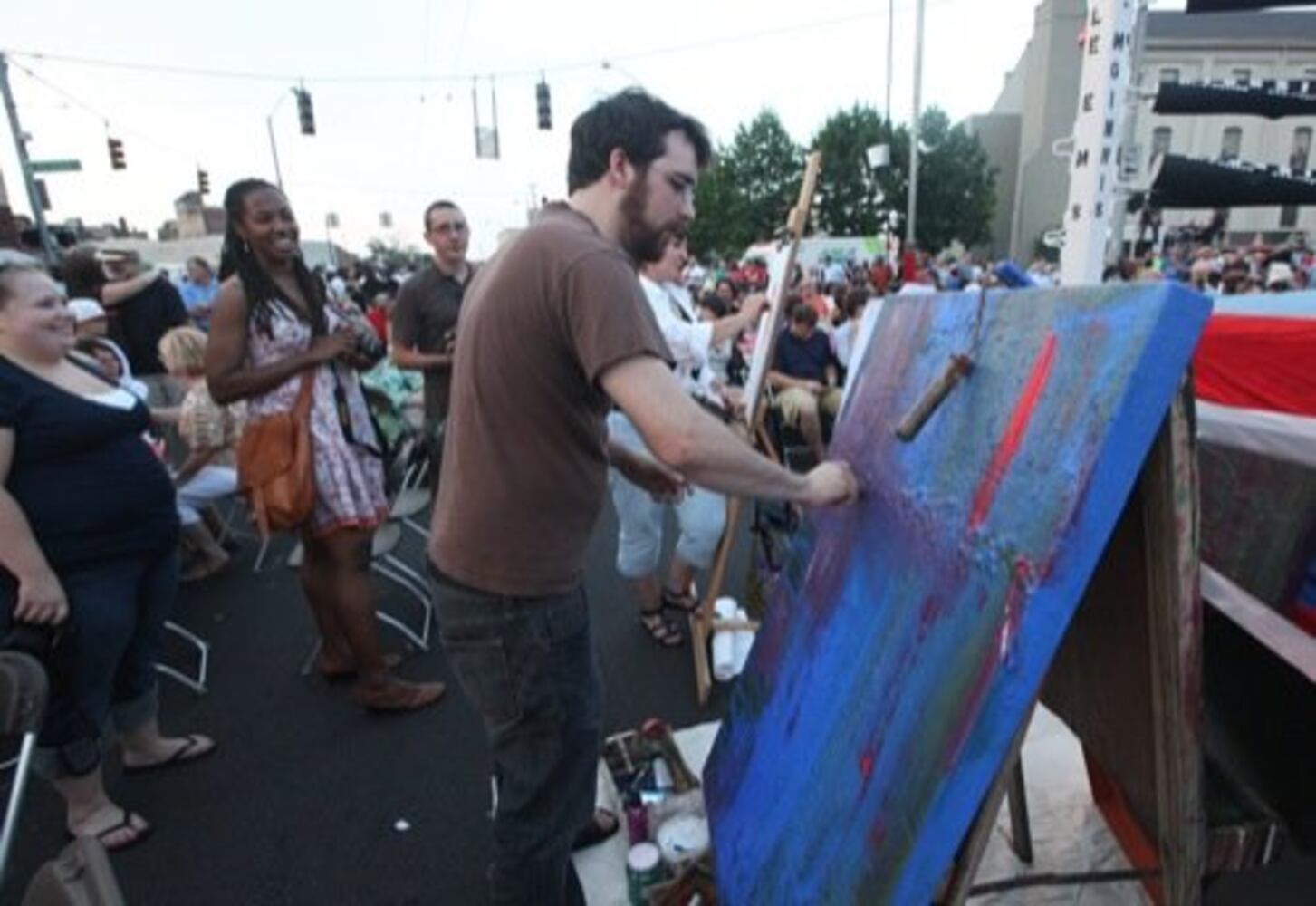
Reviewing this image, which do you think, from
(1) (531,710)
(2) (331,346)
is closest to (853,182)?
(2) (331,346)

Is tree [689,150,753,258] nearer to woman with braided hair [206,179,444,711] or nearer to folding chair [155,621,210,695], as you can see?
folding chair [155,621,210,695]

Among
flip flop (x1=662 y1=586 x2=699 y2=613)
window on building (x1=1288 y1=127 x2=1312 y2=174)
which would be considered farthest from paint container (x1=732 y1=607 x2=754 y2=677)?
window on building (x1=1288 y1=127 x2=1312 y2=174)

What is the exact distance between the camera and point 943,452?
104 centimetres

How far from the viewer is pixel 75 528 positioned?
2.05m

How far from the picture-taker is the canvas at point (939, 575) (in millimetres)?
733

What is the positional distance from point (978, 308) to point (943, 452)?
0.23 m

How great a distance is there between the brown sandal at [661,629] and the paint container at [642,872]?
1.36 m

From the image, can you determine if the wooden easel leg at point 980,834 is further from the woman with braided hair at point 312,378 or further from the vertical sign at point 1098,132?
the vertical sign at point 1098,132

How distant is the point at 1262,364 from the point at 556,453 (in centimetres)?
280

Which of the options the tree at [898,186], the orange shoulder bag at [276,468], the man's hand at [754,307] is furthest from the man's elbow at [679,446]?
the tree at [898,186]

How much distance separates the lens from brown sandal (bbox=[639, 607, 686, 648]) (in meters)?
3.21

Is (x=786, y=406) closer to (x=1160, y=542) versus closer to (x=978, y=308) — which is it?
(x=978, y=308)

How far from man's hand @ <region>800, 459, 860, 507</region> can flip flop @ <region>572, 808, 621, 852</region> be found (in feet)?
4.44

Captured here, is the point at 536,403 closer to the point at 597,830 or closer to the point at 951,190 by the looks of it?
the point at 597,830
